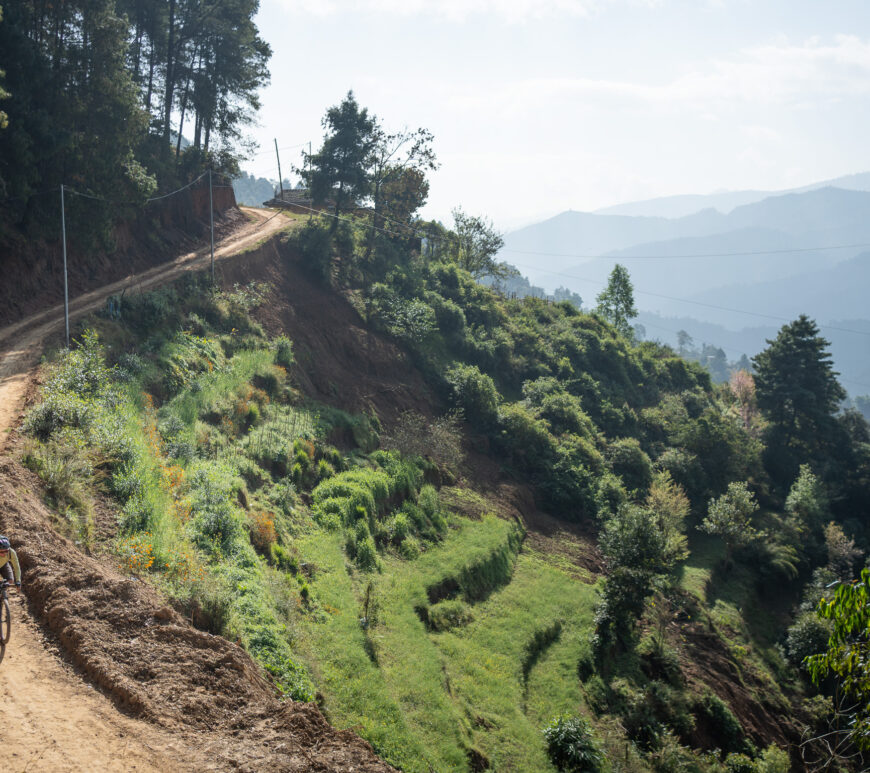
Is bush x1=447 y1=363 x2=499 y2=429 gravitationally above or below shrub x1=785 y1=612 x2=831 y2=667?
above

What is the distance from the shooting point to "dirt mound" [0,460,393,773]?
718cm

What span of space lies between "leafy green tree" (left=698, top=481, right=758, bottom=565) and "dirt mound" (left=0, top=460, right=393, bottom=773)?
25.6 meters

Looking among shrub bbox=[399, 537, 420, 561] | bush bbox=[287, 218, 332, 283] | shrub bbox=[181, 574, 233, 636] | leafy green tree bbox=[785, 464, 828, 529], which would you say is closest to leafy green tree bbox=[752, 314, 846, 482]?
leafy green tree bbox=[785, 464, 828, 529]

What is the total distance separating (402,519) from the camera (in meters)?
19.7

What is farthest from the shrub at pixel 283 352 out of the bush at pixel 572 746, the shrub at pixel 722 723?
the shrub at pixel 722 723

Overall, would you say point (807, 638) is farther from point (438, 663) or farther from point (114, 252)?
point (114, 252)

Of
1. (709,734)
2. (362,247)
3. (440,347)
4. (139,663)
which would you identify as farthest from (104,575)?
(362,247)

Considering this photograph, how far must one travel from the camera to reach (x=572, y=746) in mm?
13102

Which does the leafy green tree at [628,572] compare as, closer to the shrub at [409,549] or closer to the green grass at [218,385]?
the shrub at [409,549]

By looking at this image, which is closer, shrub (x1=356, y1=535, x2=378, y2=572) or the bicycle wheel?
the bicycle wheel

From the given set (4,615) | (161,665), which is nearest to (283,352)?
(4,615)

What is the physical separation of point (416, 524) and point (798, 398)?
112 feet

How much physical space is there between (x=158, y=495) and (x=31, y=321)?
12.0 metres

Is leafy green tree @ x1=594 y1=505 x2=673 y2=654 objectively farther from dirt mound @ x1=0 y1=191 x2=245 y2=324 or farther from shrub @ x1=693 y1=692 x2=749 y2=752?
dirt mound @ x1=0 y1=191 x2=245 y2=324
